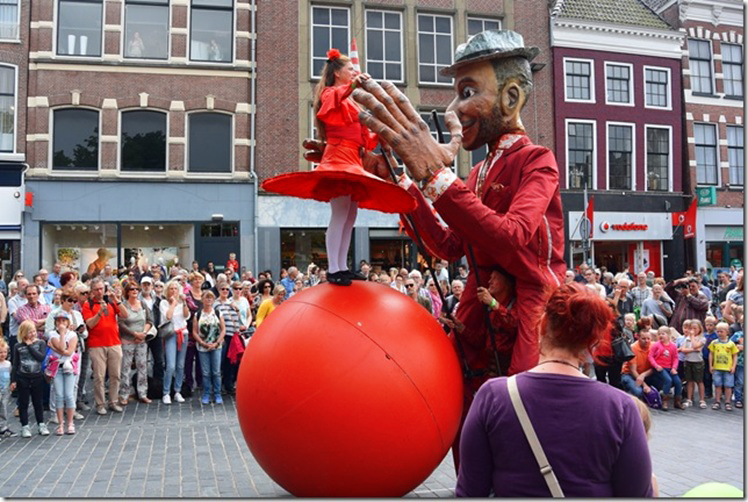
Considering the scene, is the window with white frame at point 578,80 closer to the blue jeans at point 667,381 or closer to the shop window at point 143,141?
the shop window at point 143,141

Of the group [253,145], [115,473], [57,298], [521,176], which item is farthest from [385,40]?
[521,176]

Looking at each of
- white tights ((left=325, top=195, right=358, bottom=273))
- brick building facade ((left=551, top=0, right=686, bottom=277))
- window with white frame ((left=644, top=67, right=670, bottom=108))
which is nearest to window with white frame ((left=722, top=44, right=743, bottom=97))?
brick building facade ((left=551, top=0, right=686, bottom=277))

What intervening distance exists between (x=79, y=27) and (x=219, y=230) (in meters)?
7.20

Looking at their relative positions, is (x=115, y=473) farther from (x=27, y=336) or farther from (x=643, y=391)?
(x=643, y=391)

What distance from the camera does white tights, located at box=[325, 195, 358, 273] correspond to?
3193mm

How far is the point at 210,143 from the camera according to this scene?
19516mm

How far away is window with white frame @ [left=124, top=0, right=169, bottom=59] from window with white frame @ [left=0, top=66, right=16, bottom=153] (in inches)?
130

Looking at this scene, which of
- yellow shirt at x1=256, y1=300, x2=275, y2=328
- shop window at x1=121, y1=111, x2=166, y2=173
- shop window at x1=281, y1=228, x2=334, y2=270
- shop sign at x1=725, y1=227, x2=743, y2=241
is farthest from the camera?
shop sign at x1=725, y1=227, x2=743, y2=241

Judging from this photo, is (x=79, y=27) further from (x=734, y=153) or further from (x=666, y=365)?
(x=734, y=153)

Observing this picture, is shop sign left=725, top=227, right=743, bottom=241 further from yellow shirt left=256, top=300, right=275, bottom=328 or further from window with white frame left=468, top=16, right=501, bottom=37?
yellow shirt left=256, top=300, right=275, bottom=328

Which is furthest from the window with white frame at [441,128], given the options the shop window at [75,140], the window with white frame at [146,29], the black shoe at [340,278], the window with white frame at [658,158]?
the shop window at [75,140]

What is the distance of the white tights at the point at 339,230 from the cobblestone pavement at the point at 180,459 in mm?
2597

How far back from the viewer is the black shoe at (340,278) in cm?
304

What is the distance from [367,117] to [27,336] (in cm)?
692
